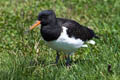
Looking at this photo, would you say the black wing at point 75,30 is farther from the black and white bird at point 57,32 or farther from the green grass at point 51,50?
the green grass at point 51,50

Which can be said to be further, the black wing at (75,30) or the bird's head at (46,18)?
the black wing at (75,30)

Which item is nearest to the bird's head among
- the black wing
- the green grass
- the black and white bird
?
the black and white bird

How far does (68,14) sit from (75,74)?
3.97 metres

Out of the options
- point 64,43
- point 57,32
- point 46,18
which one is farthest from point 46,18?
point 64,43

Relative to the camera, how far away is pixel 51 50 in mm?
6941

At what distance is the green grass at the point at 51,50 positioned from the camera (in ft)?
17.0

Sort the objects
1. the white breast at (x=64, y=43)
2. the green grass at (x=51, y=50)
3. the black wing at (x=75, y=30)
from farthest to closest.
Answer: the black wing at (x=75, y=30), the white breast at (x=64, y=43), the green grass at (x=51, y=50)

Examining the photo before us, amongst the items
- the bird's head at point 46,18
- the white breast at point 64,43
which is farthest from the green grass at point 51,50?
the bird's head at point 46,18

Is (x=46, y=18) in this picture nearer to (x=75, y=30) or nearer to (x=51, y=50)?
(x=75, y=30)

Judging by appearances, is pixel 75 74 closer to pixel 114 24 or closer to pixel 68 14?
pixel 114 24

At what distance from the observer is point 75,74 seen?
17.4ft

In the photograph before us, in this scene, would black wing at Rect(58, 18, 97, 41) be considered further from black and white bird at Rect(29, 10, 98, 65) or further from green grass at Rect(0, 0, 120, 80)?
green grass at Rect(0, 0, 120, 80)

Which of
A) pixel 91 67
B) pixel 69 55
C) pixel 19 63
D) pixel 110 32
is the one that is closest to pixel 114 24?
pixel 110 32

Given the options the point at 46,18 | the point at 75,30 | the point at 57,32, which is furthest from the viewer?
the point at 75,30
